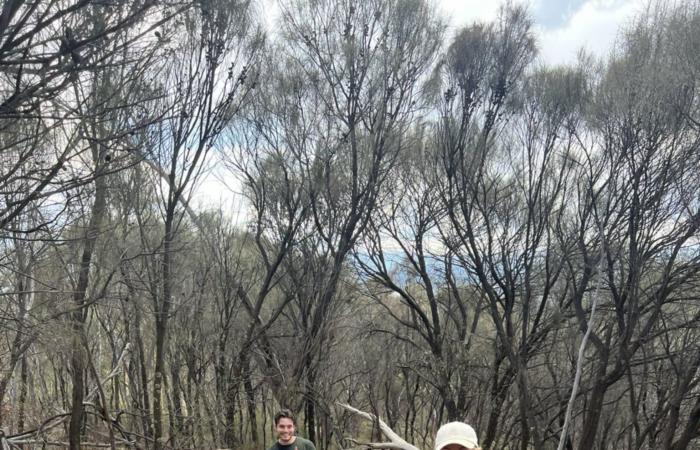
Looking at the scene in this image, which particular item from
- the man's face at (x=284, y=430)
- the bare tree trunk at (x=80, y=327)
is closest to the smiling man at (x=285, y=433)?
the man's face at (x=284, y=430)

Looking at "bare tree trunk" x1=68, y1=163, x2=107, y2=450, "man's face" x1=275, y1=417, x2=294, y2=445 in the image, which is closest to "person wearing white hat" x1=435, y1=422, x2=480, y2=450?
"man's face" x1=275, y1=417, x2=294, y2=445

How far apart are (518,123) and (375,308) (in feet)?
29.4

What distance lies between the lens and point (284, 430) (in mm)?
4203

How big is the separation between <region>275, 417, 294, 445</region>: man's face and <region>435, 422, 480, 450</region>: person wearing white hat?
9.34 ft

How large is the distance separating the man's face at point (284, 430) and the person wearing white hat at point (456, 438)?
2.85 m

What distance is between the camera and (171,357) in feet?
30.8

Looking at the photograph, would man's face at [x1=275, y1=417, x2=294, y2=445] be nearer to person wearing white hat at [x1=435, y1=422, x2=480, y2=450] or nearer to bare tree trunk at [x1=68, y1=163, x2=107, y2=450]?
person wearing white hat at [x1=435, y1=422, x2=480, y2=450]

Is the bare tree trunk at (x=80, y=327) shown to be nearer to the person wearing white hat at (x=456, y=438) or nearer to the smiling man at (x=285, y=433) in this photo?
the smiling man at (x=285, y=433)

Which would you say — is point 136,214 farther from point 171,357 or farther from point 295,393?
point 295,393

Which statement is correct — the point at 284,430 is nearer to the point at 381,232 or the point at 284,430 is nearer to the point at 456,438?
the point at 456,438

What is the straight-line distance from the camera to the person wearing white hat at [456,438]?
5.13 ft

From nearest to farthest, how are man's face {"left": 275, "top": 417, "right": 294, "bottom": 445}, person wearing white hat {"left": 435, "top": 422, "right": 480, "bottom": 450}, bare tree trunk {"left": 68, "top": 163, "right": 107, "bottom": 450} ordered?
person wearing white hat {"left": 435, "top": 422, "right": 480, "bottom": 450}
man's face {"left": 275, "top": 417, "right": 294, "bottom": 445}
bare tree trunk {"left": 68, "top": 163, "right": 107, "bottom": 450}

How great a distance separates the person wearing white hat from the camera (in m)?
1.56

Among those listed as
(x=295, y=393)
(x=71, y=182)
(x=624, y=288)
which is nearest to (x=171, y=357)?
(x=295, y=393)
